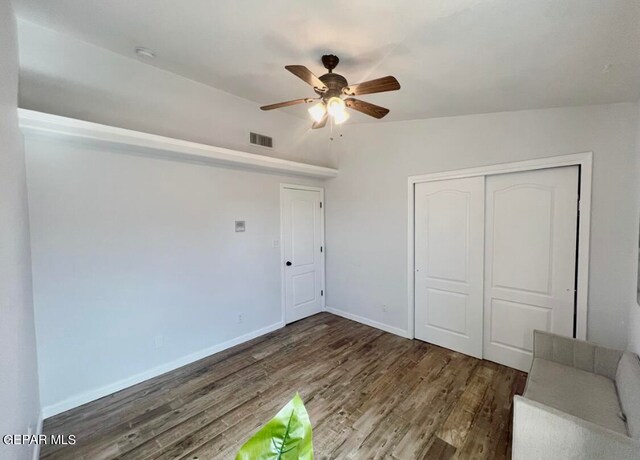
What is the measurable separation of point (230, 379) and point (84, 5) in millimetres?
3291

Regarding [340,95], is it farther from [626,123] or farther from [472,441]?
[472,441]

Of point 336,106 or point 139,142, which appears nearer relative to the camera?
point 336,106

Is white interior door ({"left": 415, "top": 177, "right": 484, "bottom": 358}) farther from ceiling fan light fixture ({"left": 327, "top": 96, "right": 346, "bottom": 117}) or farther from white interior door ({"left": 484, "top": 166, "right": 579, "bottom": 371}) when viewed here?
ceiling fan light fixture ({"left": 327, "top": 96, "right": 346, "bottom": 117})

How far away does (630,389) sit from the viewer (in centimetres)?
159

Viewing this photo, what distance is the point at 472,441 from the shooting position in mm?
1913

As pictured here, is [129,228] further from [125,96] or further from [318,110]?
[318,110]

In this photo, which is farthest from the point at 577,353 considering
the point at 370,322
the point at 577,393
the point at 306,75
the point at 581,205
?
the point at 306,75

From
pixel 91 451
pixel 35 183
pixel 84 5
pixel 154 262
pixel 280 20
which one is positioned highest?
pixel 84 5

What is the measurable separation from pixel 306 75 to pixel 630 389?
287 cm

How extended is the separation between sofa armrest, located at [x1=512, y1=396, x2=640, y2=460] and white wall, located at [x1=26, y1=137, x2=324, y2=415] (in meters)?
2.99

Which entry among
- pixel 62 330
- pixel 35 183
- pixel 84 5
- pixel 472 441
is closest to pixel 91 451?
pixel 62 330

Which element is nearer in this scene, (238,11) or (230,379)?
(238,11)

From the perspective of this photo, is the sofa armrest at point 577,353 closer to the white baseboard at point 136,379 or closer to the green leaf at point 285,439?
the green leaf at point 285,439

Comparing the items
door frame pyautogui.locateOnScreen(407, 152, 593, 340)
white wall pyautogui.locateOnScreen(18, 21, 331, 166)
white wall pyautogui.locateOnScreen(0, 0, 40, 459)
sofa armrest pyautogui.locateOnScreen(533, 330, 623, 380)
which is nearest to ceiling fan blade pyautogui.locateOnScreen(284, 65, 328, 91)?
white wall pyautogui.locateOnScreen(0, 0, 40, 459)
